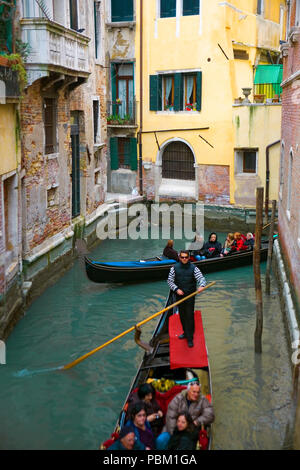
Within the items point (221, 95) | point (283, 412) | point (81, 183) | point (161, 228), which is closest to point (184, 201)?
point (161, 228)

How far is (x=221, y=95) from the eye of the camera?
50.7 feet

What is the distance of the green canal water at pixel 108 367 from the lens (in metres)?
5.94

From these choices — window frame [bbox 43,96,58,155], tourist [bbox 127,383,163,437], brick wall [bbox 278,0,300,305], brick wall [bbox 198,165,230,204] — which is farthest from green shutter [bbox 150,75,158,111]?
tourist [bbox 127,383,163,437]

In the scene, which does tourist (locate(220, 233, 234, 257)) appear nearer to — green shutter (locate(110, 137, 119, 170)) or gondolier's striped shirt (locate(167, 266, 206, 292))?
gondolier's striped shirt (locate(167, 266, 206, 292))

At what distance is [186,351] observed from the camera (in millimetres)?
6570

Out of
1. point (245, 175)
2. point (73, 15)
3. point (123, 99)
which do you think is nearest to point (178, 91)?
point (123, 99)

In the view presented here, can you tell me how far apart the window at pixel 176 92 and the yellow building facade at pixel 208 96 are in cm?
3

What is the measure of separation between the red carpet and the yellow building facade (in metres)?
9.03

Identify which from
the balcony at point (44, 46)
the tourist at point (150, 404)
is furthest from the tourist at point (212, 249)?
the tourist at point (150, 404)

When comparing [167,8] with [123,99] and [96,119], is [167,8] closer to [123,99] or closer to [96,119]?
[123,99]

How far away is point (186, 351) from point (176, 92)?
35.7 feet

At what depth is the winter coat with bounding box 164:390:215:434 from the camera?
5133mm

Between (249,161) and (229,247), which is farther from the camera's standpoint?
(249,161)

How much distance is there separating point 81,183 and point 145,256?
90.9 inches
